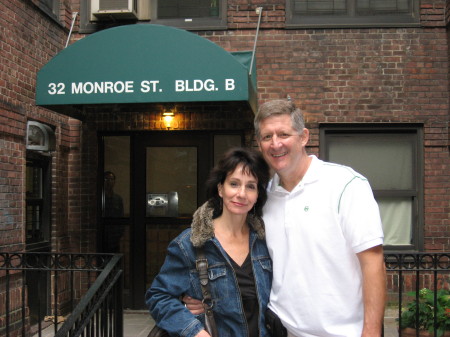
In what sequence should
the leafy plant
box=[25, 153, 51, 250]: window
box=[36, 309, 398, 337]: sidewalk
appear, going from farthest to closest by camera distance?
box=[25, 153, 51, 250]: window < box=[36, 309, 398, 337]: sidewalk < the leafy plant

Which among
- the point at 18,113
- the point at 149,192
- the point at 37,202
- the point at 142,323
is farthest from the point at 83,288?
the point at 18,113

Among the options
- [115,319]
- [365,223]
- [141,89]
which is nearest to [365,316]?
[365,223]

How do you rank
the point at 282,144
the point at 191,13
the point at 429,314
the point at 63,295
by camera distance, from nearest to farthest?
the point at 282,144 < the point at 429,314 < the point at 63,295 < the point at 191,13

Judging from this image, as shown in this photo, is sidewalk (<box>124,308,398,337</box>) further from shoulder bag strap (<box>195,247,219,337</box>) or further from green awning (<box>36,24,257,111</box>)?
shoulder bag strap (<box>195,247,219,337</box>)

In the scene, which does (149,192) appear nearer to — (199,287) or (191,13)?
(191,13)

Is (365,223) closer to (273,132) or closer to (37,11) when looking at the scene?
(273,132)

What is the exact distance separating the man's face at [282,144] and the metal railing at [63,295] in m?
1.75

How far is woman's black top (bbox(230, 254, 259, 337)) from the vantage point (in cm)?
249

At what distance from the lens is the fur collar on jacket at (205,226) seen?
249 cm

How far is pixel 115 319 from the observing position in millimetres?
4199

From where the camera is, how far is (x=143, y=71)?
5.15 metres

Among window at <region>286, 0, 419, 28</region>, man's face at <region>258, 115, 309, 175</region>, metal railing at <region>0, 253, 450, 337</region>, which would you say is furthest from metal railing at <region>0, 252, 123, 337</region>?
window at <region>286, 0, 419, 28</region>

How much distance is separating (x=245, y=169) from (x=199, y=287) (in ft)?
2.07

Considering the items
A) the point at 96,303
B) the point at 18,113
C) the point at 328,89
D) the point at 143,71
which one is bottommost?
the point at 96,303
